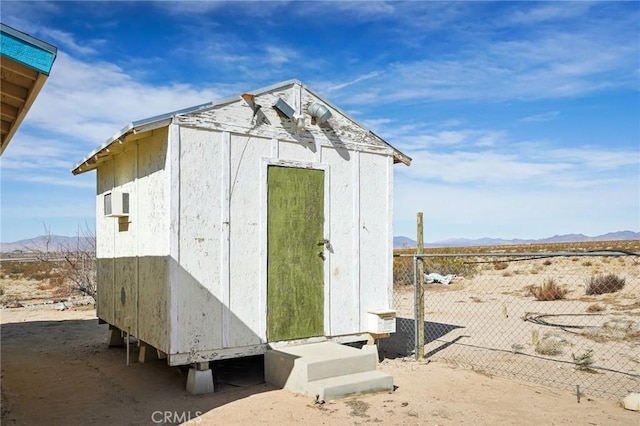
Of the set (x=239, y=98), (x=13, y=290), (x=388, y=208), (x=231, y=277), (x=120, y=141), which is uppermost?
(x=239, y=98)

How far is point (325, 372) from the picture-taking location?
6.36 metres

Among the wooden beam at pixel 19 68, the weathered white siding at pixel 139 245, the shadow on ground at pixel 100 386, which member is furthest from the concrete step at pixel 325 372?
the wooden beam at pixel 19 68

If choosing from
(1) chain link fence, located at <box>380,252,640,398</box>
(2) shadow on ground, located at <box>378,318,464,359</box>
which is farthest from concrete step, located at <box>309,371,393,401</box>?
(2) shadow on ground, located at <box>378,318,464,359</box>

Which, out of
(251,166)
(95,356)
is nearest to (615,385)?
(251,166)

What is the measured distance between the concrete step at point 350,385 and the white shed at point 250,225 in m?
1.16

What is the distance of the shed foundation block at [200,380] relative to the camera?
21.0ft

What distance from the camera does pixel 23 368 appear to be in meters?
7.95

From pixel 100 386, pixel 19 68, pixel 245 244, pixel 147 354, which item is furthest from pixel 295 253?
pixel 19 68

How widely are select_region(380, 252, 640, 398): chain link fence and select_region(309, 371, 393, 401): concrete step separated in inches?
74.8

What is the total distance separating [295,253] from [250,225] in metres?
0.80

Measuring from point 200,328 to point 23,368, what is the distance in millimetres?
3509

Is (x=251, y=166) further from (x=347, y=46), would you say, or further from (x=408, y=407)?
(x=347, y=46)

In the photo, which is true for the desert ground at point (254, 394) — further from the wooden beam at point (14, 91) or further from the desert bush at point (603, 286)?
the desert bush at point (603, 286)

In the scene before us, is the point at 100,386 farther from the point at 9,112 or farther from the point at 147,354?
the point at 9,112
